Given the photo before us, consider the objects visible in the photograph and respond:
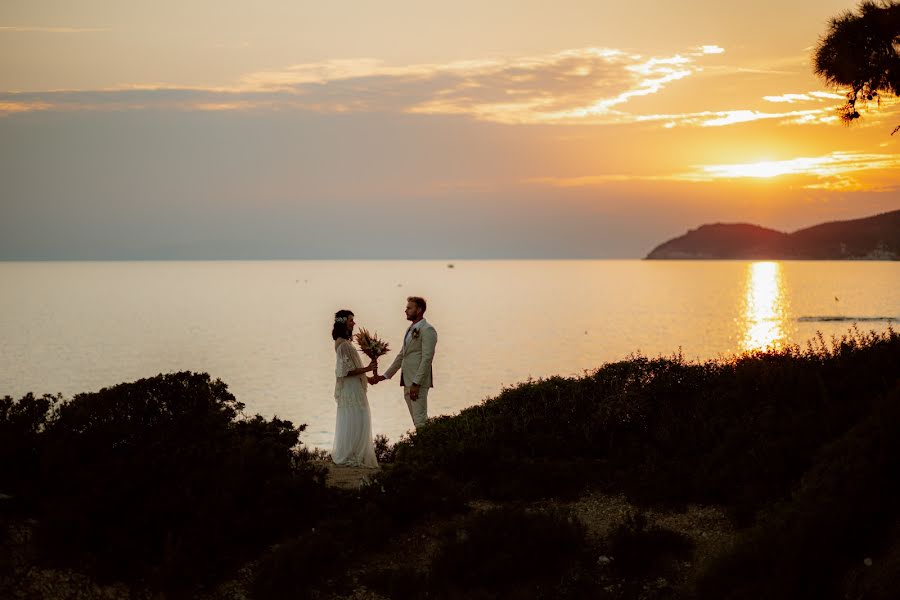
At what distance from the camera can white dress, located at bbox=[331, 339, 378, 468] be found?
49.5ft

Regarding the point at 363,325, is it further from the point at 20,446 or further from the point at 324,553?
the point at 324,553

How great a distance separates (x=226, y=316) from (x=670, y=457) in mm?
87539

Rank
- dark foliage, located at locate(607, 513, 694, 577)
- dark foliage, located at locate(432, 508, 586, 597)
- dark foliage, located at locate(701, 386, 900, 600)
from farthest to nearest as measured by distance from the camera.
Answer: dark foliage, located at locate(607, 513, 694, 577) < dark foliage, located at locate(432, 508, 586, 597) < dark foliage, located at locate(701, 386, 900, 600)

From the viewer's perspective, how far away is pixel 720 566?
26.5 ft

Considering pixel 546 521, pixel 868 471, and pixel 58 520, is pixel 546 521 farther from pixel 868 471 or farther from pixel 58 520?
pixel 58 520

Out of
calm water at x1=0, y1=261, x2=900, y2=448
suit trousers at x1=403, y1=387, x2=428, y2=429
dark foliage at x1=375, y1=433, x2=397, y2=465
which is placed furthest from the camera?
calm water at x1=0, y1=261, x2=900, y2=448

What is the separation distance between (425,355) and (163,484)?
5.62 meters

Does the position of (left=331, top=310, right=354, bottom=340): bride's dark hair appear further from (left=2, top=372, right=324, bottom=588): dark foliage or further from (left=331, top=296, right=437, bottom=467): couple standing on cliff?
(left=2, top=372, right=324, bottom=588): dark foliage

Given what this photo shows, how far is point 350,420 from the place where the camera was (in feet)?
49.9

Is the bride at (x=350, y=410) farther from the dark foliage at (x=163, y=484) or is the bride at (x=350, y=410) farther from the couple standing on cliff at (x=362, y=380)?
the dark foliage at (x=163, y=484)

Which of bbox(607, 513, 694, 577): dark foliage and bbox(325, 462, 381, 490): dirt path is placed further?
bbox(325, 462, 381, 490): dirt path

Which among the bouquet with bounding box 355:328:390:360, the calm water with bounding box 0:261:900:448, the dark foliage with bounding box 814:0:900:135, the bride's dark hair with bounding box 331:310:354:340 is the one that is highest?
the dark foliage with bounding box 814:0:900:135

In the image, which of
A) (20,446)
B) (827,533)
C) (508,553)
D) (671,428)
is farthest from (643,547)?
(20,446)

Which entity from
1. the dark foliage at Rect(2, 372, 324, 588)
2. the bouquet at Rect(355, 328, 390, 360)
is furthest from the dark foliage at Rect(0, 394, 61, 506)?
the bouquet at Rect(355, 328, 390, 360)
